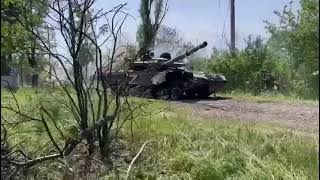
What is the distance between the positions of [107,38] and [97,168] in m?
1.14

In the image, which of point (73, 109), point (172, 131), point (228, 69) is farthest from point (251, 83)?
point (73, 109)

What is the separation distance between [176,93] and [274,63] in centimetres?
784

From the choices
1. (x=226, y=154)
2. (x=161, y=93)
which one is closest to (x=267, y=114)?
(x=226, y=154)

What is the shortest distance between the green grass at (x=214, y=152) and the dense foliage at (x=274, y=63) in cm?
1163

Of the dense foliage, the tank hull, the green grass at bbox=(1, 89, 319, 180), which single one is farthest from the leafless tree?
the dense foliage

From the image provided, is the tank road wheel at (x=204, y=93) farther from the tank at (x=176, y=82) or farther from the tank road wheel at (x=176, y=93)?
the tank road wheel at (x=176, y=93)

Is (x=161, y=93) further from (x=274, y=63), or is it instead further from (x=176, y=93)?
(x=274, y=63)

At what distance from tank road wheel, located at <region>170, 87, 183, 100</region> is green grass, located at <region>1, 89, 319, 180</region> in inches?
333

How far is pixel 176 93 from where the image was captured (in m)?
15.5

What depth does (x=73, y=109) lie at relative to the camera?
5.31 m

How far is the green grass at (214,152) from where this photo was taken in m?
4.78

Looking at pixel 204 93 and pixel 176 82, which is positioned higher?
pixel 176 82

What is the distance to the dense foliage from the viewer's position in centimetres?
1825

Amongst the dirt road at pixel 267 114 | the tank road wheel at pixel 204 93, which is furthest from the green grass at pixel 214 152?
the tank road wheel at pixel 204 93
